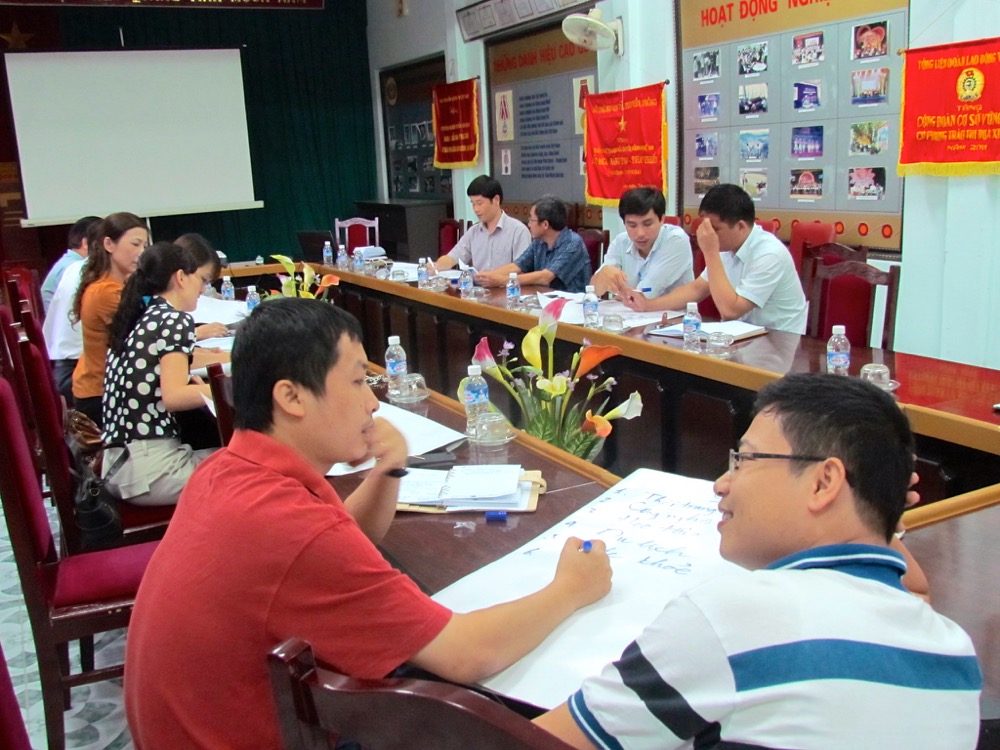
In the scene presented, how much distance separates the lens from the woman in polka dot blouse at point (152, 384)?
2164mm

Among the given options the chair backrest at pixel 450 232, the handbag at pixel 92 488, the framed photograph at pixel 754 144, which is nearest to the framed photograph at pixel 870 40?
the framed photograph at pixel 754 144

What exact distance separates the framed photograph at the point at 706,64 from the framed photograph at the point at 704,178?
48 cm

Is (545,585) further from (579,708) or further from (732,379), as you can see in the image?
(732,379)

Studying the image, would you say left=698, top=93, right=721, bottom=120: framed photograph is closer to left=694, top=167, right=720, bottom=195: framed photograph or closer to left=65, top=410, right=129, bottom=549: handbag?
left=694, top=167, right=720, bottom=195: framed photograph

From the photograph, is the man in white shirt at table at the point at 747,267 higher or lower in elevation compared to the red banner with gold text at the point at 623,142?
lower

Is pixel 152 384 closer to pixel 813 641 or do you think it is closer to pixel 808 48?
pixel 813 641

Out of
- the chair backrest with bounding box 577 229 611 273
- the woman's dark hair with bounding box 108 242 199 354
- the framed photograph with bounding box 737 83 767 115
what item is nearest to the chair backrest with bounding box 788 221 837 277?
the framed photograph with bounding box 737 83 767 115

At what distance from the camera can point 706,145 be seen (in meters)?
4.79

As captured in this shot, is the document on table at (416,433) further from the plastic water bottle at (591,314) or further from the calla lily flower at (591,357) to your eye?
the plastic water bottle at (591,314)

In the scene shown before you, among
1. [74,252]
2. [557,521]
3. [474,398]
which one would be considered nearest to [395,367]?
[474,398]

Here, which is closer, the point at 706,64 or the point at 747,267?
the point at 747,267

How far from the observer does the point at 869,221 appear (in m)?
3.97

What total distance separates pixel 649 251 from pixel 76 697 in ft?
8.62

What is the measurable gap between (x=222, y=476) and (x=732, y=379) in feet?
5.50
